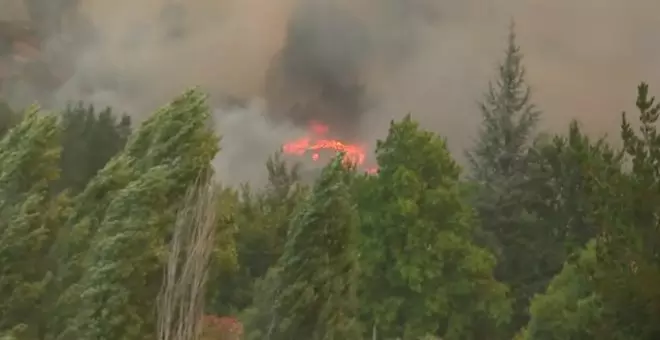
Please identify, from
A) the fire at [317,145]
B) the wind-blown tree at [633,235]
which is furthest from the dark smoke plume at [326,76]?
the wind-blown tree at [633,235]

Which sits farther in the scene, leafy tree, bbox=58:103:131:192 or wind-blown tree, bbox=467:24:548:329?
wind-blown tree, bbox=467:24:548:329

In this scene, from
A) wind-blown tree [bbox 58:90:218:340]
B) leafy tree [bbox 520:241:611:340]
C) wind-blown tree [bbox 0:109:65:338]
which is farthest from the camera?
leafy tree [bbox 520:241:611:340]

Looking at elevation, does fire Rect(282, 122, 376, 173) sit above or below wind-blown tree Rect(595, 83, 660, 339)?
above

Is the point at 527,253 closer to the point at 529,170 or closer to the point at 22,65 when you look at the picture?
the point at 529,170

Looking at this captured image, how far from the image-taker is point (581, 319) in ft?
23.2

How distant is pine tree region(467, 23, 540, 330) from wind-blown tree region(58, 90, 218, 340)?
4.08 meters

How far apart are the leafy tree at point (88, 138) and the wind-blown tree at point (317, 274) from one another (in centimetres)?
298

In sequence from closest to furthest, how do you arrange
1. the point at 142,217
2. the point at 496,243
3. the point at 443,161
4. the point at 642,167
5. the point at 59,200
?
the point at 642,167
the point at 142,217
the point at 59,200
the point at 443,161
the point at 496,243

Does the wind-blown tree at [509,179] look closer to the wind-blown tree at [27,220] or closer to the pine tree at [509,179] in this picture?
the pine tree at [509,179]

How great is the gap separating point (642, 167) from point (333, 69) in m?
5.56

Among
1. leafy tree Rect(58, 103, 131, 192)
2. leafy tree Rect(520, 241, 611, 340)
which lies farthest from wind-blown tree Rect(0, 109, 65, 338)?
leafy tree Rect(520, 241, 611, 340)

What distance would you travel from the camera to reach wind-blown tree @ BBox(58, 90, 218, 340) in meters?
6.70

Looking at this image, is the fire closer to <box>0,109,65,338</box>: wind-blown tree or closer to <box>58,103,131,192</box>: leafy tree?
<box>58,103,131,192</box>: leafy tree

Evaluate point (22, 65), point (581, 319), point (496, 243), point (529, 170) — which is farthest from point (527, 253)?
point (22, 65)
